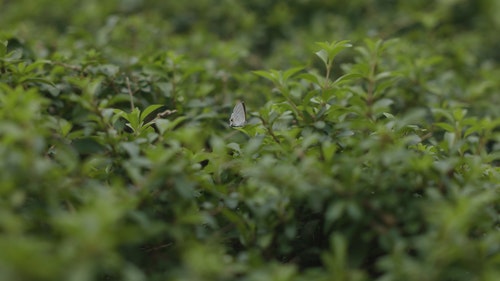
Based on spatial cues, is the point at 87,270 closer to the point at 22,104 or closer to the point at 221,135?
the point at 22,104

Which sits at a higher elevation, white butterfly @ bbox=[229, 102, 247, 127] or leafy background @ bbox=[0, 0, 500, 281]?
white butterfly @ bbox=[229, 102, 247, 127]

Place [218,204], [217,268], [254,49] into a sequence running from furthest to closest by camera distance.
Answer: [254,49]
[218,204]
[217,268]

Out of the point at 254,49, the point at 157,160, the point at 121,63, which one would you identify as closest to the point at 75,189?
the point at 157,160

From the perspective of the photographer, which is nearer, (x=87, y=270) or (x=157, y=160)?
(x=87, y=270)

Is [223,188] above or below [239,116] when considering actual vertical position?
below

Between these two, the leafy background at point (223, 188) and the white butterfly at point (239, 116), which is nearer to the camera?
the leafy background at point (223, 188)

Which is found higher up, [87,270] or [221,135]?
[221,135]

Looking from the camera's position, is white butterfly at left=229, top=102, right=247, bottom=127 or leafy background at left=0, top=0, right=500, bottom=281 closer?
leafy background at left=0, top=0, right=500, bottom=281

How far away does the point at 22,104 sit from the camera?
1.71 meters

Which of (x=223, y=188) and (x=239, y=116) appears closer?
(x=223, y=188)

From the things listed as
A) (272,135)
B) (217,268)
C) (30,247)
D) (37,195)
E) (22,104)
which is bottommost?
(217,268)

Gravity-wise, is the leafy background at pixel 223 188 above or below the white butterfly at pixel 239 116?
below

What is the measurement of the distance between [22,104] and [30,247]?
2.03 ft

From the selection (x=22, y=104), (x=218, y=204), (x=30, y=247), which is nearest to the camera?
(x=30, y=247)
